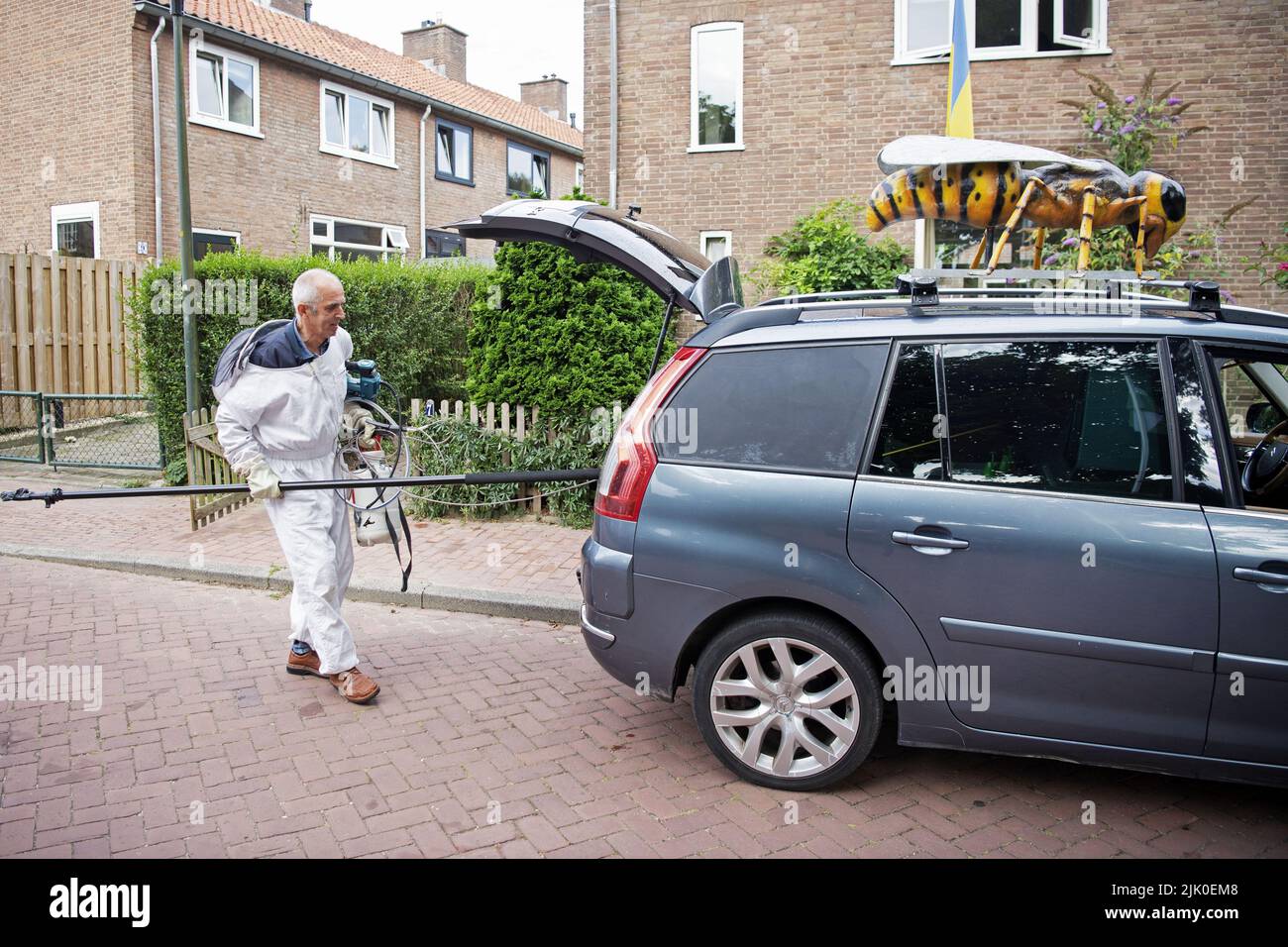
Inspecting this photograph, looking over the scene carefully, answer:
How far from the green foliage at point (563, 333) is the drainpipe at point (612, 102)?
16.3 ft

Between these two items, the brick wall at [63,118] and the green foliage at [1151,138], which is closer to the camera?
the green foliage at [1151,138]

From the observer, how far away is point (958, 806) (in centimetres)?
378

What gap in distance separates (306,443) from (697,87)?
33.5 feet

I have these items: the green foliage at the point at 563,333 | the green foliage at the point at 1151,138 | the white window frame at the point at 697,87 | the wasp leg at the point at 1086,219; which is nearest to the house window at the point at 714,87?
the white window frame at the point at 697,87

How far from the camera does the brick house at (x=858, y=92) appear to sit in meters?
11.3

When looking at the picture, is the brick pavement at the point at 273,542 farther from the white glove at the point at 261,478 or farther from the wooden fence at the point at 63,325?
the wooden fence at the point at 63,325

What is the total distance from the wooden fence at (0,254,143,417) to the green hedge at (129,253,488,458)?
341cm

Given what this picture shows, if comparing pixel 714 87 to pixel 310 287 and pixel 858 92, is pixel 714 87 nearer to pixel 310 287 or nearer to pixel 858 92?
pixel 858 92

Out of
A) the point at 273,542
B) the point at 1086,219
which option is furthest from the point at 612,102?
the point at 1086,219

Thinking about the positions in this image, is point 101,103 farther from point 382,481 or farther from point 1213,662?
point 1213,662

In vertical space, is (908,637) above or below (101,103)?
below
